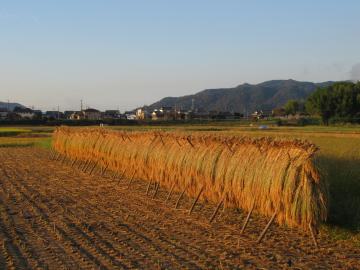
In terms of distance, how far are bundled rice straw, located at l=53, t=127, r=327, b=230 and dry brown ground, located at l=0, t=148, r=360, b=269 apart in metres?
0.63

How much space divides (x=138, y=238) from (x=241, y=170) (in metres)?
2.80

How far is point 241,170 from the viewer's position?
433 inches

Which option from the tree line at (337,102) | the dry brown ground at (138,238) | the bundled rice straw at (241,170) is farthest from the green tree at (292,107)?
the dry brown ground at (138,238)

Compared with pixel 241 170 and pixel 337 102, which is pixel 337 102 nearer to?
pixel 337 102

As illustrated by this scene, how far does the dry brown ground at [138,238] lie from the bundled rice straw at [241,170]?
63 cm

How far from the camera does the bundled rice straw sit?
9.18 m

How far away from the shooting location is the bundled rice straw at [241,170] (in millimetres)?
9180

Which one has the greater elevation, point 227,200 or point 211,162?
point 211,162

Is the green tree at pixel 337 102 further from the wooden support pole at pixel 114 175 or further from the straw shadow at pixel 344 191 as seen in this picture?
the straw shadow at pixel 344 191

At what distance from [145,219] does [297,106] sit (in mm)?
156577

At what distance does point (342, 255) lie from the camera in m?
8.62

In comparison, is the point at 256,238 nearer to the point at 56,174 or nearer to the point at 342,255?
the point at 342,255

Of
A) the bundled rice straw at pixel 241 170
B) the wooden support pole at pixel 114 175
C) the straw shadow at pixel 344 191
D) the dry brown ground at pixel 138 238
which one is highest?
the bundled rice straw at pixel 241 170

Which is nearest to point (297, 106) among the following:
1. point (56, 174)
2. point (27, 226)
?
point (56, 174)
